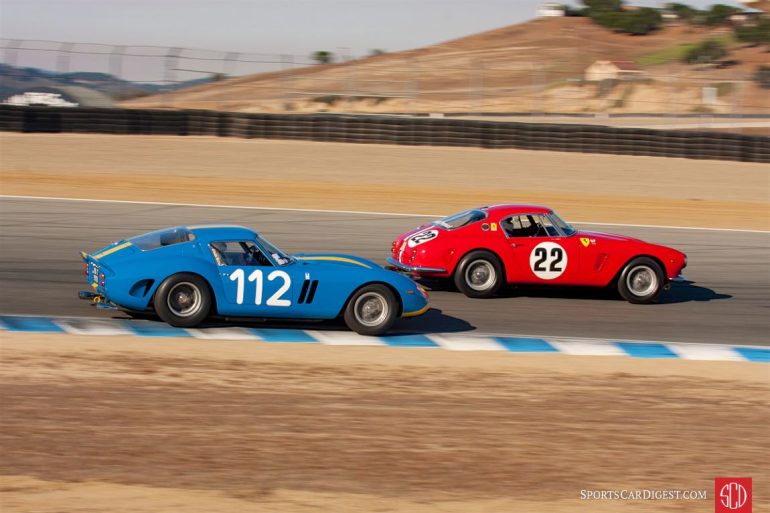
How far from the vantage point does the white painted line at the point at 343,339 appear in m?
9.33

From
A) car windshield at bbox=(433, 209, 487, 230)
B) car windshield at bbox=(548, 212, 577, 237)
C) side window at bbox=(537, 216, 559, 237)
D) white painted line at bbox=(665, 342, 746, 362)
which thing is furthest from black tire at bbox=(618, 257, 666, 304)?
car windshield at bbox=(433, 209, 487, 230)

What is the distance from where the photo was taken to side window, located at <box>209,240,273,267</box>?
9.20 meters

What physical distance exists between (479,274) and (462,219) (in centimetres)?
71

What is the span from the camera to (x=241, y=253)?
9.25 m

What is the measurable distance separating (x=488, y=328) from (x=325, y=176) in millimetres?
12280

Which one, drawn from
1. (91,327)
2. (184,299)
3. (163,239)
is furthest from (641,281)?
(91,327)

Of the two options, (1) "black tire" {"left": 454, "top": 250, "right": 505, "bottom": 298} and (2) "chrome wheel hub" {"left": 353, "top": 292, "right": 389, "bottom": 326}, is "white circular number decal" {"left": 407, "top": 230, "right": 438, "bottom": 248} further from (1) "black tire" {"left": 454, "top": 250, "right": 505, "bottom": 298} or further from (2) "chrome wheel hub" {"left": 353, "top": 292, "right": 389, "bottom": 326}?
(2) "chrome wheel hub" {"left": 353, "top": 292, "right": 389, "bottom": 326}

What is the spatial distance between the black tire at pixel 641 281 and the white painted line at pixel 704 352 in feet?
5.47

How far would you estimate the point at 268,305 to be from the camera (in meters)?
9.23

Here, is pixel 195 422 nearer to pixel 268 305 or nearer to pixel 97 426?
pixel 97 426

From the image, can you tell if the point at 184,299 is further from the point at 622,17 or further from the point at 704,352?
the point at 622,17

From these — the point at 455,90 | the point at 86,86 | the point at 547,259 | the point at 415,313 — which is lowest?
the point at 415,313

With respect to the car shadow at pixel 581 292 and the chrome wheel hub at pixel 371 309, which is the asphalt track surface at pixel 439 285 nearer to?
the car shadow at pixel 581 292

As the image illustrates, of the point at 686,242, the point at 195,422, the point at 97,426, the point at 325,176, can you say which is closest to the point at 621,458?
the point at 195,422
